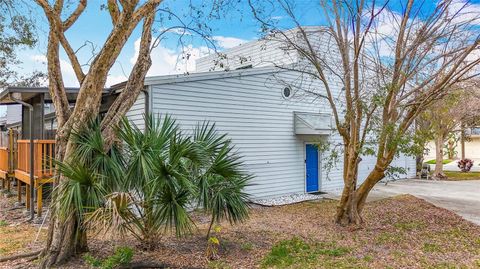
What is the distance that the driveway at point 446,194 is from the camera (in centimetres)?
1042

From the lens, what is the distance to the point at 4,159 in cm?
1227

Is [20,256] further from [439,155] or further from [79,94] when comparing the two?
[439,155]

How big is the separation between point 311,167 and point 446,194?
5.31 metres

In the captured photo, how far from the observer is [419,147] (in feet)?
24.0

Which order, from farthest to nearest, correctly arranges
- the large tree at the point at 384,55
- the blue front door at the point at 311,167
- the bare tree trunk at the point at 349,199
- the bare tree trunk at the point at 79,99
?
the blue front door at the point at 311,167 → the bare tree trunk at the point at 349,199 → the large tree at the point at 384,55 → the bare tree trunk at the point at 79,99

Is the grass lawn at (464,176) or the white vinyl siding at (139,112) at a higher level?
the white vinyl siding at (139,112)

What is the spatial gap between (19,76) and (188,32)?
15034 millimetres

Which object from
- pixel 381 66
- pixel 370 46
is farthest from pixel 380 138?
pixel 370 46

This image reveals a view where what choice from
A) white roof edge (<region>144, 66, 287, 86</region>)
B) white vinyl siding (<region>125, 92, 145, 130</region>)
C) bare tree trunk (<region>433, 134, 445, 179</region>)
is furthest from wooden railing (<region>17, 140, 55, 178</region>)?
bare tree trunk (<region>433, 134, 445, 179</region>)

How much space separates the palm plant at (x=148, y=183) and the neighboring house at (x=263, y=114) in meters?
3.69

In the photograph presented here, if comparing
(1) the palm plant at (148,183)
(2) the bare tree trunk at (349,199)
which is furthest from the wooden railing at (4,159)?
(2) the bare tree trunk at (349,199)

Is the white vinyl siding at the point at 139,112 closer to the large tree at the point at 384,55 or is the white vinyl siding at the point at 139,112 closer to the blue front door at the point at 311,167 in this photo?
the large tree at the point at 384,55

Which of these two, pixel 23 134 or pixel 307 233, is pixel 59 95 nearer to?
pixel 307 233

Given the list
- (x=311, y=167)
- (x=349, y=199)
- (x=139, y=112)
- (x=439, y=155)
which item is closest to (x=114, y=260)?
(x=139, y=112)
